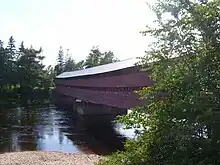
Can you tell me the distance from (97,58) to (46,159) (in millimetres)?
65198

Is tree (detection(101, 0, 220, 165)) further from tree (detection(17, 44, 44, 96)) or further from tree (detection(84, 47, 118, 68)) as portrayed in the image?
tree (detection(84, 47, 118, 68))

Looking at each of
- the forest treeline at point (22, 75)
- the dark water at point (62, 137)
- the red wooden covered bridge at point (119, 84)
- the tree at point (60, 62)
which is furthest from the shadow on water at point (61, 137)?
the tree at point (60, 62)

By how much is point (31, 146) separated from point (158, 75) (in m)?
15.1

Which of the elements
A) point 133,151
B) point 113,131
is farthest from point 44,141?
point 133,151

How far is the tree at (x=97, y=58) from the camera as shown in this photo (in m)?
76.3

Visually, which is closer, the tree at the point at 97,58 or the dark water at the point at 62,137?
the dark water at the point at 62,137

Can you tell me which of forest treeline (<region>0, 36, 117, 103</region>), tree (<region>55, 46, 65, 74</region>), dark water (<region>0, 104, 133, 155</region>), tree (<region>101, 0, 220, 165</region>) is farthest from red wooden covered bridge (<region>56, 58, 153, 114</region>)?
tree (<region>55, 46, 65, 74</region>)

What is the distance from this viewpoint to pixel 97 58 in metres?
78.8

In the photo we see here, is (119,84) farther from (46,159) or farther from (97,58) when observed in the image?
(97,58)

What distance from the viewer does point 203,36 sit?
3.78 m

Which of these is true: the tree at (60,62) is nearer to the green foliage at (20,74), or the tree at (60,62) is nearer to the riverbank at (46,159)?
the green foliage at (20,74)

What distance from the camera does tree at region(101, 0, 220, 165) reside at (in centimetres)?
344

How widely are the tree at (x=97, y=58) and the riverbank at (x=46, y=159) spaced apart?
59.4m

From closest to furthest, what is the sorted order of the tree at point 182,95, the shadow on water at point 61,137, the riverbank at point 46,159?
1. the tree at point 182,95
2. the riverbank at point 46,159
3. the shadow on water at point 61,137
